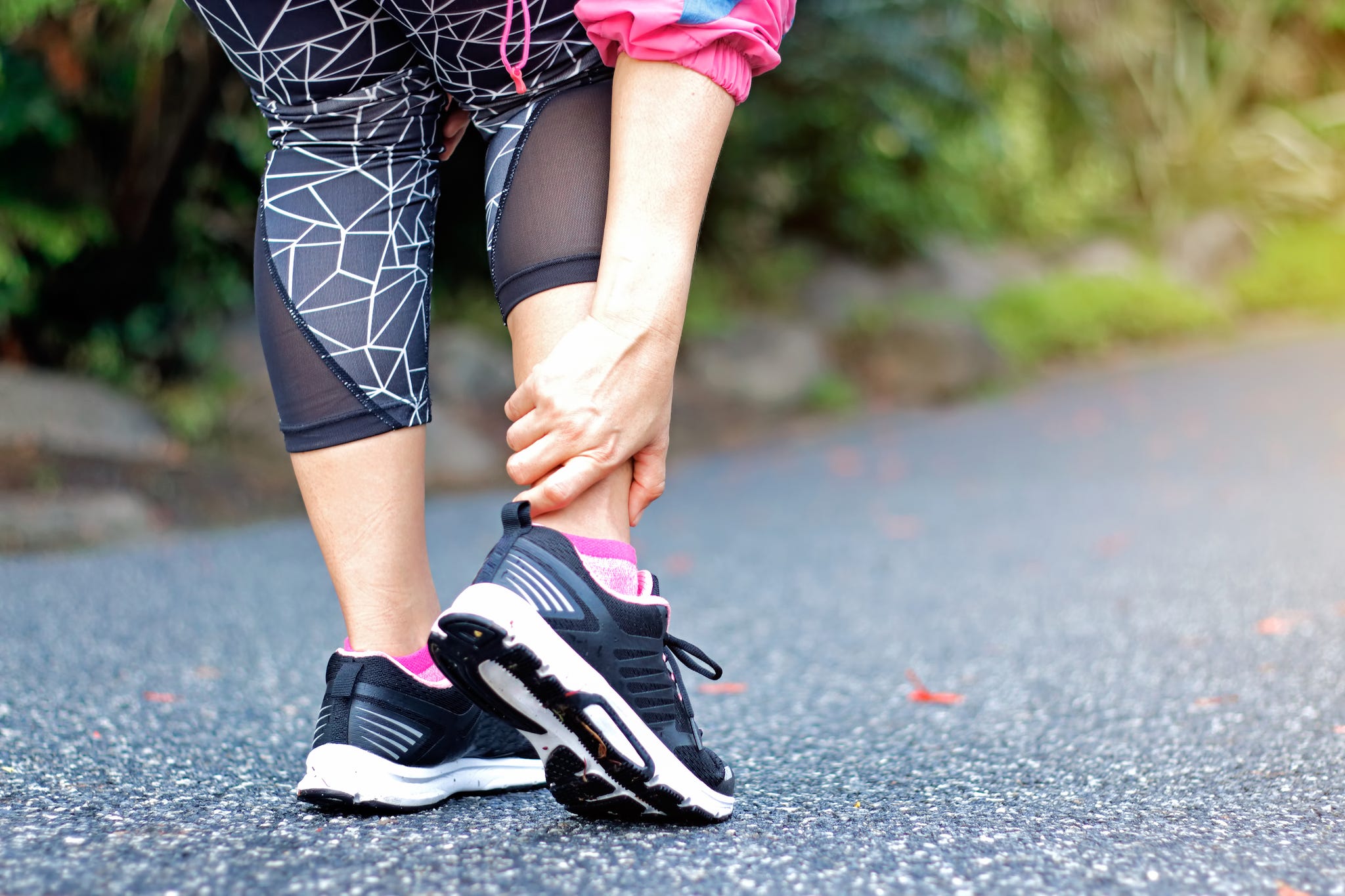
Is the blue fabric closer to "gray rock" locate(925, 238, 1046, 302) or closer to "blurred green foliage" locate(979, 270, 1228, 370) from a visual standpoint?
"blurred green foliage" locate(979, 270, 1228, 370)

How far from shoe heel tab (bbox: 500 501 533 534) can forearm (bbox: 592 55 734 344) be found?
0.18m

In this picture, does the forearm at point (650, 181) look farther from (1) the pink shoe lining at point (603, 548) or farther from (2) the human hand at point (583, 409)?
(1) the pink shoe lining at point (603, 548)

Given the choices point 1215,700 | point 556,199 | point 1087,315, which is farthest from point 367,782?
point 1087,315

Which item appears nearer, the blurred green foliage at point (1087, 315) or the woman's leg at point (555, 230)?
the woman's leg at point (555, 230)

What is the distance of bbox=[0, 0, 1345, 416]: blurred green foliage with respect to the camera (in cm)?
474

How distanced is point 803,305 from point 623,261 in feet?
24.3

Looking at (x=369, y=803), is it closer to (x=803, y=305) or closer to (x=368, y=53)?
(x=368, y=53)

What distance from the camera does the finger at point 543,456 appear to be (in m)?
1.03

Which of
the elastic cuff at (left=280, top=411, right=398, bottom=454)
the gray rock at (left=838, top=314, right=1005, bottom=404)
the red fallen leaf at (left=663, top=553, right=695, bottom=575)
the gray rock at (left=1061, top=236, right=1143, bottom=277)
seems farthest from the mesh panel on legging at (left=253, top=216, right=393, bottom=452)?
the gray rock at (left=1061, top=236, right=1143, bottom=277)

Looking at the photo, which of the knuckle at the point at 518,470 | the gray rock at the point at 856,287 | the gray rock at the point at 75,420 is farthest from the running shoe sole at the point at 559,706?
the gray rock at the point at 856,287

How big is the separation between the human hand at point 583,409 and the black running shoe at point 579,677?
0.04m

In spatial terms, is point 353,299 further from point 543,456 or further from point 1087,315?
point 1087,315

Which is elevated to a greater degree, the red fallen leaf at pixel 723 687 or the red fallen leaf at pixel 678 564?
the red fallen leaf at pixel 723 687

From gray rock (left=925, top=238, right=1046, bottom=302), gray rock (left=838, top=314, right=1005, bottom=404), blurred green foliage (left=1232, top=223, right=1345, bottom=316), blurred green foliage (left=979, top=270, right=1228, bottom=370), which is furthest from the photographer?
blurred green foliage (left=1232, top=223, right=1345, bottom=316)
